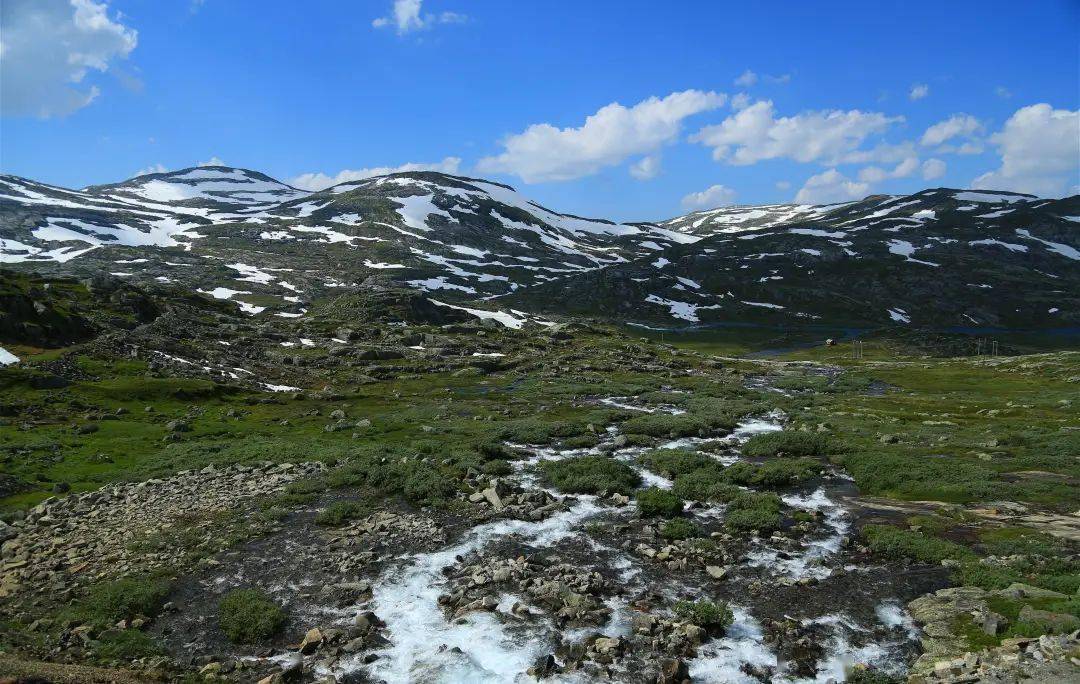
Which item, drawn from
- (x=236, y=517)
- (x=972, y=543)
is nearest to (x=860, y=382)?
(x=972, y=543)

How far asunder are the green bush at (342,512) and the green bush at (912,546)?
26.2 meters

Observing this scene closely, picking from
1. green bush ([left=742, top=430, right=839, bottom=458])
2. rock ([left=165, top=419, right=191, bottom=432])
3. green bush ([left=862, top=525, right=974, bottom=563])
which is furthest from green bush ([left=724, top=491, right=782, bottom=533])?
rock ([left=165, top=419, right=191, bottom=432])

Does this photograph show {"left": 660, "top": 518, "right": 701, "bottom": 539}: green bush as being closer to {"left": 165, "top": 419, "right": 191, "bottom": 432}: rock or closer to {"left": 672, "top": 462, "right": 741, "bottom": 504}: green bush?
{"left": 672, "top": 462, "right": 741, "bottom": 504}: green bush

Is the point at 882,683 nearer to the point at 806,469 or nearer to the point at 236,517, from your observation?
the point at 806,469

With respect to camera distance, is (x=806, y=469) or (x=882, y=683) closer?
(x=882, y=683)

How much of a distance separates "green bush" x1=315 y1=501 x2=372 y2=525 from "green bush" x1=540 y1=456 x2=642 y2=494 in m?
12.0

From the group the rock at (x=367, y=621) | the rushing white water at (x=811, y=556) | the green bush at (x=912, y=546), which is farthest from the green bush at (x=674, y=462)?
the rock at (x=367, y=621)

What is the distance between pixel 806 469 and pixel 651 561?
58.9ft

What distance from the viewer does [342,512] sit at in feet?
105

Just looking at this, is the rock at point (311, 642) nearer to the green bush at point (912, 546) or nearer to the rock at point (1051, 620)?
the rock at point (1051, 620)

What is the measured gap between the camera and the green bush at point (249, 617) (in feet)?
69.9

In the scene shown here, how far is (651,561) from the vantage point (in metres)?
26.7

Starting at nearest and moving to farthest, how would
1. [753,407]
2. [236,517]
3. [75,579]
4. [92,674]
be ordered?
1. [92,674]
2. [75,579]
3. [236,517]
4. [753,407]

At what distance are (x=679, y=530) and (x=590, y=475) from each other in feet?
30.3
